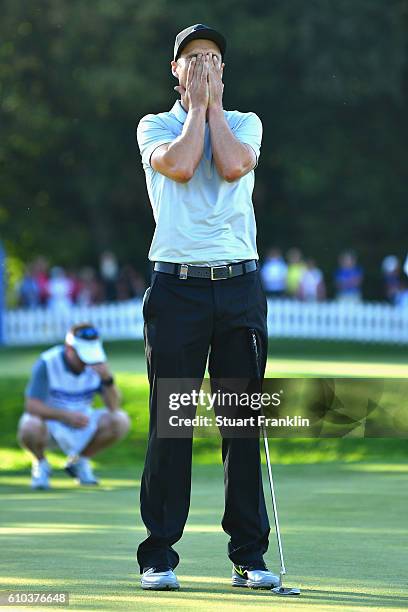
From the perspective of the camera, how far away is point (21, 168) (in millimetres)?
45469

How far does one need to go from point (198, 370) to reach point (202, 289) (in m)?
0.31

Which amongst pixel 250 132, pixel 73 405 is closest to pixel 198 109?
pixel 250 132

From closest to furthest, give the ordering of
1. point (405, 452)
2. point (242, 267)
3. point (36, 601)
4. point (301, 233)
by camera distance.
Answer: point (36, 601) < point (242, 267) < point (405, 452) < point (301, 233)

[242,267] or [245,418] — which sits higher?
[242,267]

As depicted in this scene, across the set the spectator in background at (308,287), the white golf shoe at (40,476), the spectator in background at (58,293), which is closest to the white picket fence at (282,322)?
the spectator in background at (308,287)

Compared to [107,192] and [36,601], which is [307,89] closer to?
[107,192]

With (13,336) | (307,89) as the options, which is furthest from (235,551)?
(307,89)

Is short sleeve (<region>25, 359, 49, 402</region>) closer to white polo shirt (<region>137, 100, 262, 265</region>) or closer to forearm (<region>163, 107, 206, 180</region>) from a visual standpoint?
white polo shirt (<region>137, 100, 262, 265</region>)

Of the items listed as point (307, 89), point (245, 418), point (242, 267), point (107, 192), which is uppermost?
point (307, 89)

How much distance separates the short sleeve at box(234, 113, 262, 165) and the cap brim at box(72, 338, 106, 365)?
5999 millimetres

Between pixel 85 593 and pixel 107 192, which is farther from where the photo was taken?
pixel 107 192

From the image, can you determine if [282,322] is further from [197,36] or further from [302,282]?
[197,36]

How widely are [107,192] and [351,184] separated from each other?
7627mm

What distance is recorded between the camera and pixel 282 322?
28891 mm
